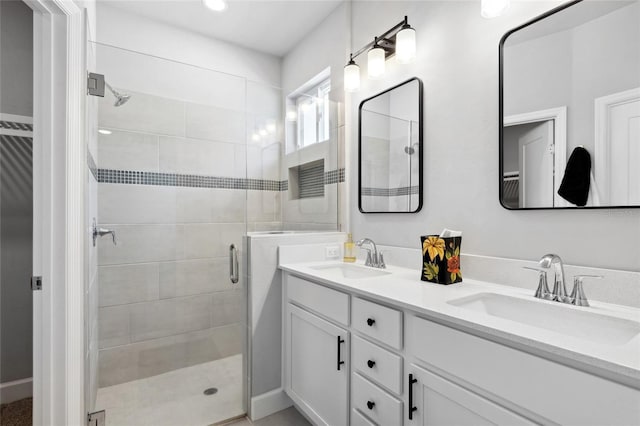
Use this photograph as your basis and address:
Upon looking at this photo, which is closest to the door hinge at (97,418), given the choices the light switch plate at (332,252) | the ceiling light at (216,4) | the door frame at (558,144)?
the light switch plate at (332,252)

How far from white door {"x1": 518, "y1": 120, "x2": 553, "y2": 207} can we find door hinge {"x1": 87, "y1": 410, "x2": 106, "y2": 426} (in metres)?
2.30

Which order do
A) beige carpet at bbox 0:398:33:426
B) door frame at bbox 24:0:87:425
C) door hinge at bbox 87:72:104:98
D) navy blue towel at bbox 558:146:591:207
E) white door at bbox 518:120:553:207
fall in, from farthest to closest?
beige carpet at bbox 0:398:33:426 → door hinge at bbox 87:72:104:98 → door frame at bbox 24:0:87:425 → white door at bbox 518:120:553:207 → navy blue towel at bbox 558:146:591:207

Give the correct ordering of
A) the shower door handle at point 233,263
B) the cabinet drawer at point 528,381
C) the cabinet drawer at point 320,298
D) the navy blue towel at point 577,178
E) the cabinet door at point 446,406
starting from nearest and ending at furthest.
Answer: the cabinet drawer at point 528,381 < the cabinet door at point 446,406 < the navy blue towel at point 577,178 < the cabinet drawer at point 320,298 < the shower door handle at point 233,263

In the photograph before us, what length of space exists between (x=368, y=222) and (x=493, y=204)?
0.83 meters

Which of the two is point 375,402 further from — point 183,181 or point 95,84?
point 95,84

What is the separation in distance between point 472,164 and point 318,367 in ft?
4.06

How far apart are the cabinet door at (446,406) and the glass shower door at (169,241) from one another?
1.16 m

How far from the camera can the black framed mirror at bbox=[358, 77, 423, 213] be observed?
1770mm

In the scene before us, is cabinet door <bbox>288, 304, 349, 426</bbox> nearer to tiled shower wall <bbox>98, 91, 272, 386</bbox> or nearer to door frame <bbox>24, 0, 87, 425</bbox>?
tiled shower wall <bbox>98, 91, 272, 386</bbox>

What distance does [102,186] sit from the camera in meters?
1.86

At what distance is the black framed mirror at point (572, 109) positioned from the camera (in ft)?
3.39

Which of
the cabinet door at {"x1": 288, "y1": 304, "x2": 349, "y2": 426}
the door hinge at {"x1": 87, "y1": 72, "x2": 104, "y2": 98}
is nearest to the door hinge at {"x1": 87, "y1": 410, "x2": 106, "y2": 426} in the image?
the cabinet door at {"x1": 288, "y1": 304, "x2": 349, "y2": 426}

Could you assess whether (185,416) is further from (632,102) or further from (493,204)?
(632,102)

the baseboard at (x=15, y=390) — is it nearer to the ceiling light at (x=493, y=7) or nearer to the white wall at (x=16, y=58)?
the white wall at (x=16, y=58)
